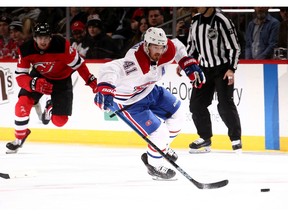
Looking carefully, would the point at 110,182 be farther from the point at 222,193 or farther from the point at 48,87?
the point at 48,87

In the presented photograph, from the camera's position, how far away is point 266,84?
7.23 m

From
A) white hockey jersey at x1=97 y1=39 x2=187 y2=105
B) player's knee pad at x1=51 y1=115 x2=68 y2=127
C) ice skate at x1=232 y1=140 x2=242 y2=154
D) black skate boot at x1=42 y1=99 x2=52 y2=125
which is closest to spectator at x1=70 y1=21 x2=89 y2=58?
black skate boot at x1=42 y1=99 x2=52 y2=125

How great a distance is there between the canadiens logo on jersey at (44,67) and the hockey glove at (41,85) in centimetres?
24

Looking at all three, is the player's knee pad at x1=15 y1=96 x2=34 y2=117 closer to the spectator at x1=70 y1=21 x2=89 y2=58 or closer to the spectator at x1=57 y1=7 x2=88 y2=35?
the spectator at x1=70 y1=21 x2=89 y2=58

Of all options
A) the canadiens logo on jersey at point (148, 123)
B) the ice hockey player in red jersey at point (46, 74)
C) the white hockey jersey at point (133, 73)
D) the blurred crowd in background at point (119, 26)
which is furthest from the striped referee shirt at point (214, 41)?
the canadiens logo on jersey at point (148, 123)

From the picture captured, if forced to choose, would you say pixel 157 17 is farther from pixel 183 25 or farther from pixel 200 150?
pixel 200 150

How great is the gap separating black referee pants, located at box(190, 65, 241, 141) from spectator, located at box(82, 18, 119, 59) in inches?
50.1

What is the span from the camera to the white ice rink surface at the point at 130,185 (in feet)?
13.6

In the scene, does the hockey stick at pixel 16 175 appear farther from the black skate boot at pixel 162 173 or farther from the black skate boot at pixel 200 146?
the black skate boot at pixel 200 146

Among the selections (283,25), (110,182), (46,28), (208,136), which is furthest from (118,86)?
(283,25)

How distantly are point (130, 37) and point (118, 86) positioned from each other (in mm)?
2784

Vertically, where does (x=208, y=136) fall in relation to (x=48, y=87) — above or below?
below

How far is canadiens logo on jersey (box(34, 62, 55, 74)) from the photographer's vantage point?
6.69 metres

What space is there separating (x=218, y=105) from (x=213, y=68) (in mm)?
321
